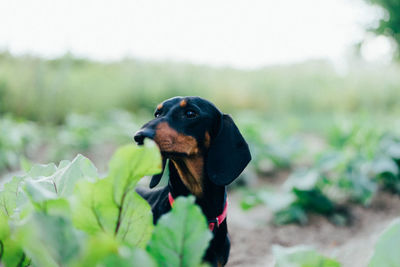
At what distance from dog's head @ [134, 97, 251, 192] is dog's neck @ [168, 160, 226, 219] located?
0.06m

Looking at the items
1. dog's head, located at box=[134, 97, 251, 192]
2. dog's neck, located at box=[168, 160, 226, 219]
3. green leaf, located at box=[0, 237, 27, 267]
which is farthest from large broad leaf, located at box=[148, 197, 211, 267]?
dog's neck, located at box=[168, 160, 226, 219]

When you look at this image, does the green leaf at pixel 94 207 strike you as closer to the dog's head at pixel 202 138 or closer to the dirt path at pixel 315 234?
the dog's head at pixel 202 138

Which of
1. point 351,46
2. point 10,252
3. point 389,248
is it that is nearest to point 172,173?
point 10,252

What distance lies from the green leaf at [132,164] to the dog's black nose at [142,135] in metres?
0.72

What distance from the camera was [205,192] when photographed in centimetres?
199

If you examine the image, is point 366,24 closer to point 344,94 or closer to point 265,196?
point 344,94

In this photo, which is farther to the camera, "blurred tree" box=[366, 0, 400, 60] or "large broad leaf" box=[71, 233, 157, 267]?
"blurred tree" box=[366, 0, 400, 60]

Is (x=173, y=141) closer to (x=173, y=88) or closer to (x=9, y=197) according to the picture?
(x=9, y=197)

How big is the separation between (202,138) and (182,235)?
3.71 feet

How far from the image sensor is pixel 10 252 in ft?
3.14

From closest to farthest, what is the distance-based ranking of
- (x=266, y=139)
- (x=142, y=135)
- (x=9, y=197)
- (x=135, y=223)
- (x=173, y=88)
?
(x=135, y=223), (x=9, y=197), (x=142, y=135), (x=266, y=139), (x=173, y=88)

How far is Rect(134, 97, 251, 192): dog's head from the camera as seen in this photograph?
183 cm

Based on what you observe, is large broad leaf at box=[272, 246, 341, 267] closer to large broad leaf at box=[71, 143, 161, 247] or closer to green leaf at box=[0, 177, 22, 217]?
large broad leaf at box=[71, 143, 161, 247]

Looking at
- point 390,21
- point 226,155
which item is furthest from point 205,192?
point 390,21
